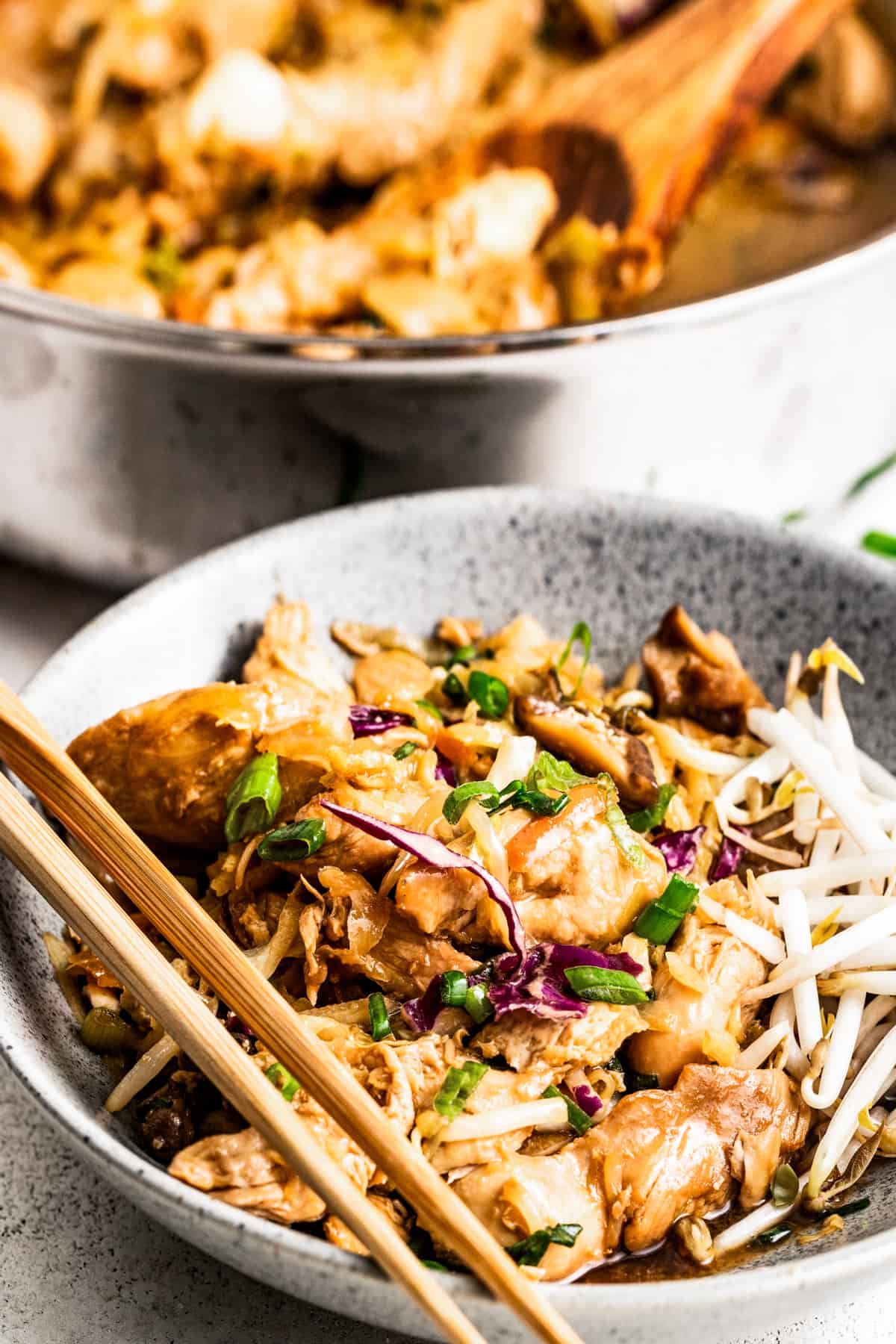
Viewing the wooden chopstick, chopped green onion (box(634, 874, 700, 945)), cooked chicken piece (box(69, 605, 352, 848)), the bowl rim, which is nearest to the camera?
the wooden chopstick

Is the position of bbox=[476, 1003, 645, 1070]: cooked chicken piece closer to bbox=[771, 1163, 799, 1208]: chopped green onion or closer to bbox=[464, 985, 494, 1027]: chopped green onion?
bbox=[464, 985, 494, 1027]: chopped green onion

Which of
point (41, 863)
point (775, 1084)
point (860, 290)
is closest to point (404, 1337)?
point (775, 1084)

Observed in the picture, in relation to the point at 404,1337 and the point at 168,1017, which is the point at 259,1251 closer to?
the point at 168,1017

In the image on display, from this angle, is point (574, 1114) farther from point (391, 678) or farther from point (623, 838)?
point (391, 678)

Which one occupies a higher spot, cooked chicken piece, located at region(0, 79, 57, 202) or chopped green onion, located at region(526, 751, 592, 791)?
cooked chicken piece, located at region(0, 79, 57, 202)

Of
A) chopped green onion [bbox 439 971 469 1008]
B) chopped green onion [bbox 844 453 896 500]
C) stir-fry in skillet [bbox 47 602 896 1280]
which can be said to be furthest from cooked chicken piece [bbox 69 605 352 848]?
chopped green onion [bbox 844 453 896 500]

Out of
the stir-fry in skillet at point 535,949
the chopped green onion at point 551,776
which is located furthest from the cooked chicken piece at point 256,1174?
the chopped green onion at point 551,776

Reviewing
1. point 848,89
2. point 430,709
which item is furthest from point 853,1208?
point 848,89
